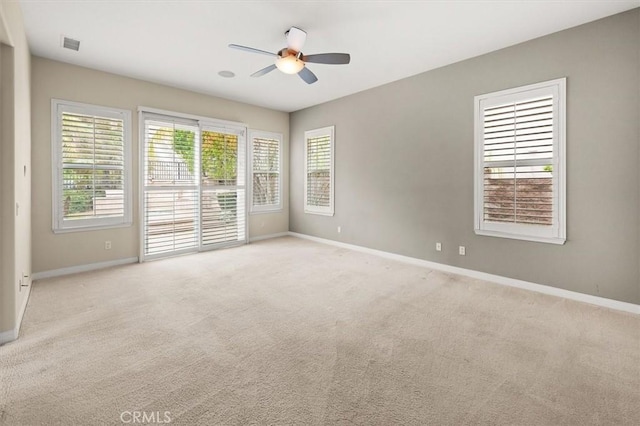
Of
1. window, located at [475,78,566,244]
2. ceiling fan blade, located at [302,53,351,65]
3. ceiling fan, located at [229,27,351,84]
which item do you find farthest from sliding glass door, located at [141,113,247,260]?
window, located at [475,78,566,244]

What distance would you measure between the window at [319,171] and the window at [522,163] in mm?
2851

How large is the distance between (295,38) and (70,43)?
8.95ft

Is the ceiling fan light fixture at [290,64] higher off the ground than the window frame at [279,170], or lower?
higher

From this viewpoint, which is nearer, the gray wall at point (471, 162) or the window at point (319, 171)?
the gray wall at point (471, 162)

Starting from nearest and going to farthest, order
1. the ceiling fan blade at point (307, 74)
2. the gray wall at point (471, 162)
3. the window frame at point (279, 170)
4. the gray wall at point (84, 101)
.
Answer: the gray wall at point (471, 162) < the ceiling fan blade at point (307, 74) < the gray wall at point (84, 101) < the window frame at point (279, 170)

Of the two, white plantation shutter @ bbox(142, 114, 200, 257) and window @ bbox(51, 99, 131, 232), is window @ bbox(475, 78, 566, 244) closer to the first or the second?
white plantation shutter @ bbox(142, 114, 200, 257)

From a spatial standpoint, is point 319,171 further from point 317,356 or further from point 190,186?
point 317,356

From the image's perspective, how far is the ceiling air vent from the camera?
139 inches

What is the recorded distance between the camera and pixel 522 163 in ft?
12.0

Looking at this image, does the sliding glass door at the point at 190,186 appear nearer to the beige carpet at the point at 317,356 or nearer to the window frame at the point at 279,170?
the window frame at the point at 279,170

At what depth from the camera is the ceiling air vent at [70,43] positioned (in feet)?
11.6

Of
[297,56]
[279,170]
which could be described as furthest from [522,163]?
[279,170]

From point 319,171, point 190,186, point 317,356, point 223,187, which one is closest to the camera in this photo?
point 317,356

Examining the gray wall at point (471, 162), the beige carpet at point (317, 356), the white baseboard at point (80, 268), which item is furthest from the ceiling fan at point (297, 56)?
the white baseboard at point (80, 268)
